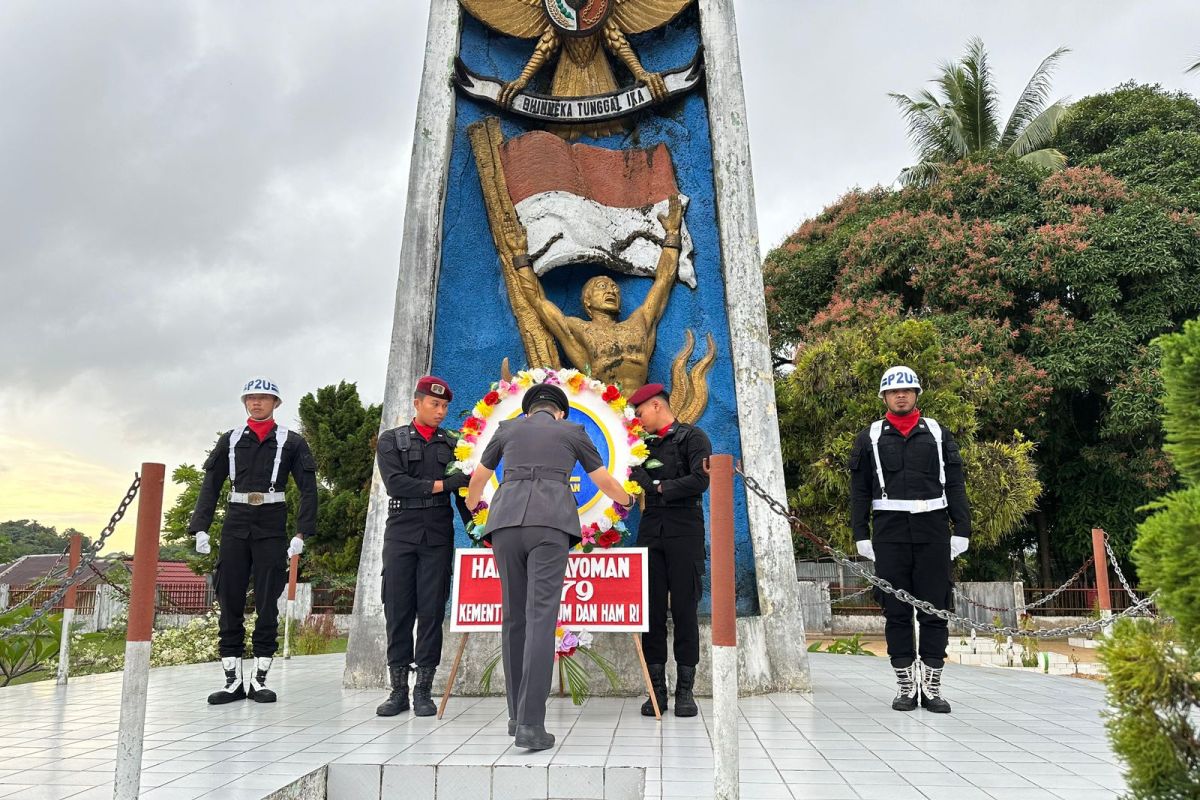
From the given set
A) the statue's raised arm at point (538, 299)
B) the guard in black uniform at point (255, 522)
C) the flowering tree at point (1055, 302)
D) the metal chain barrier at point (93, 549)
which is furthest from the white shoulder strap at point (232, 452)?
the flowering tree at point (1055, 302)

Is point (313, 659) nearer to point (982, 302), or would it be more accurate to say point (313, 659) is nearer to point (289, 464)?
point (289, 464)

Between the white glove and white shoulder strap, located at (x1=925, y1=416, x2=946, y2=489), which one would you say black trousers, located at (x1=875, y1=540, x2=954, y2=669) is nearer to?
the white glove

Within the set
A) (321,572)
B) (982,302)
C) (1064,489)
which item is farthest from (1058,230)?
(321,572)

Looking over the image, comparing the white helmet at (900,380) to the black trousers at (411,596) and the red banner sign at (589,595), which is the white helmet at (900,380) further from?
the black trousers at (411,596)

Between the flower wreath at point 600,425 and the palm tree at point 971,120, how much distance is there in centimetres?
1839

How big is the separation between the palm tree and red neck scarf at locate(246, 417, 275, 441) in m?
19.2

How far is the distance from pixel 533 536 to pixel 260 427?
2494mm

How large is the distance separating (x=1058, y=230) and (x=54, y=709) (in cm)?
1812

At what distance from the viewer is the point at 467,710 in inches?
209

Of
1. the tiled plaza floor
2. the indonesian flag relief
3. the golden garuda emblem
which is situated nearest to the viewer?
the tiled plaza floor

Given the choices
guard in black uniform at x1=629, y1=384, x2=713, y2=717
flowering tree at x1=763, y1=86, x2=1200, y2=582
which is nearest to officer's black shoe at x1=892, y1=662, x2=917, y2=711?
guard in black uniform at x1=629, y1=384, x2=713, y2=717

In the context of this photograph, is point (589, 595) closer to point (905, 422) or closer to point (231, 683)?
point (905, 422)

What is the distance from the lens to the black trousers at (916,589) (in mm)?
5312

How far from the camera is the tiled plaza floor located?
351 centimetres
